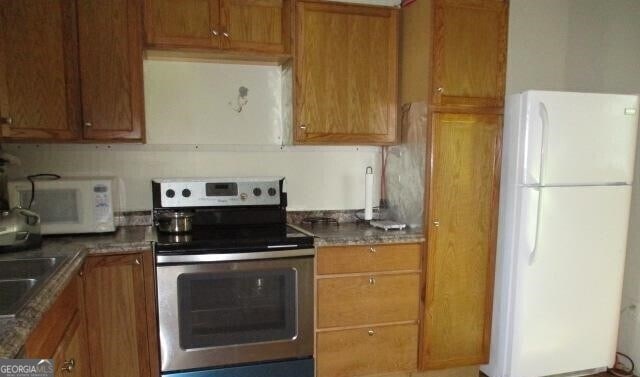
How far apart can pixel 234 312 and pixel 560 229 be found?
1781 mm

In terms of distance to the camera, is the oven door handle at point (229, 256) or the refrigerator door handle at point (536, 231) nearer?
the oven door handle at point (229, 256)

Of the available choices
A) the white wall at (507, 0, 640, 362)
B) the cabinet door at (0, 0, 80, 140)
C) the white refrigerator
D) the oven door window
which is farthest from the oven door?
the white wall at (507, 0, 640, 362)

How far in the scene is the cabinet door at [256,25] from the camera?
2160mm

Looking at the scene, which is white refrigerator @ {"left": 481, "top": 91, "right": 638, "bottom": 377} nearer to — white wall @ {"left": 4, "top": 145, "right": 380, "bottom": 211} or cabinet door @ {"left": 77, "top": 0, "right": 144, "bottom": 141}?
white wall @ {"left": 4, "top": 145, "right": 380, "bottom": 211}

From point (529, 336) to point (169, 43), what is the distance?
2.48 metres

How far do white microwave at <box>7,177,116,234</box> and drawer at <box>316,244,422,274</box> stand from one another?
1121mm

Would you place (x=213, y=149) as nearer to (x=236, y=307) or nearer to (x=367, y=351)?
(x=236, y=307)

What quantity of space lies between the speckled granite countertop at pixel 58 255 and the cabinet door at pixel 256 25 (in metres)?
1.12

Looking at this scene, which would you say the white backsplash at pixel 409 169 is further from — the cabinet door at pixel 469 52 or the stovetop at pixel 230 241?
the stovetop at pixel 230 241

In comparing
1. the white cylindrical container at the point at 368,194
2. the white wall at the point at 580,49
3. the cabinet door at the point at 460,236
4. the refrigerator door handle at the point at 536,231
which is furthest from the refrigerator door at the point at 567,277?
the white cylindrical container at the point at 368,194

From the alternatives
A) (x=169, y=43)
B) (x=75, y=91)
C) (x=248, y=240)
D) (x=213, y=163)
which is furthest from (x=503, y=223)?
(x=75, y=91)

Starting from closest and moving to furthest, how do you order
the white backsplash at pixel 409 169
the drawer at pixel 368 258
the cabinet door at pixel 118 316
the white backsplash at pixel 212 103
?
the cabinet door at pixel 118 316 → the drawer at pixel 368 258 → the white backsplash at pixel 409 169 → the white backsplash at pixel 212 103

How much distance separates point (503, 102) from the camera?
2.23 metres

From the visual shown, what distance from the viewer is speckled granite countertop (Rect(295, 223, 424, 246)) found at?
83.0 inches
